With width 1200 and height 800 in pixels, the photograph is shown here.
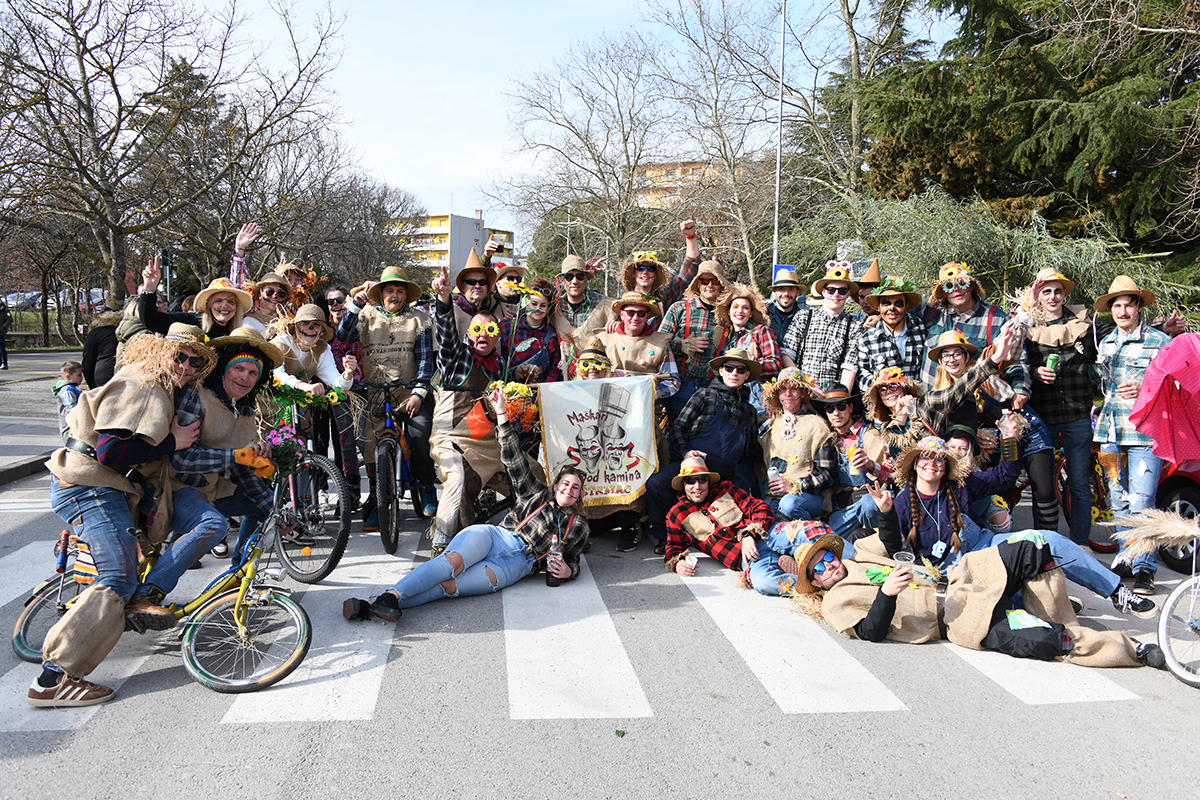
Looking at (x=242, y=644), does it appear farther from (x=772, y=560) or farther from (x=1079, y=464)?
(x=1079, y=464)

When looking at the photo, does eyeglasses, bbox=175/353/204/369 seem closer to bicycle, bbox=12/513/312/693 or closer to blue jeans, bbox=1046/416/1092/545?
bicycle, bbox=12/513/312/693

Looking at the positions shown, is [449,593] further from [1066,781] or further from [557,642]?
[1066,781]

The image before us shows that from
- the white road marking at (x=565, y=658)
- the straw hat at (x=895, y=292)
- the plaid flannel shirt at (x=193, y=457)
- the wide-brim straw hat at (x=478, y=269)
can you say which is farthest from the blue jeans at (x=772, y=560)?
the plaid flannel shirt at (x=193, y=457)

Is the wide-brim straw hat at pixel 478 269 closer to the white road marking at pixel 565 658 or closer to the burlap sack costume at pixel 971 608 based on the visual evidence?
the white road marking at pixel 565 658

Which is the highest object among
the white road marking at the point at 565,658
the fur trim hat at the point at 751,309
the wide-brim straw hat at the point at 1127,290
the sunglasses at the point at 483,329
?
the wide-brim straw hat at the point at 1127,290

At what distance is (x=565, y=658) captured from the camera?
4230mm

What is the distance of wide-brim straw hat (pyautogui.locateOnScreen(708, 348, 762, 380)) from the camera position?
633 cm

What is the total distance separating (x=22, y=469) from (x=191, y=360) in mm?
6143

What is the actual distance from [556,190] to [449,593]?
97.6 feet

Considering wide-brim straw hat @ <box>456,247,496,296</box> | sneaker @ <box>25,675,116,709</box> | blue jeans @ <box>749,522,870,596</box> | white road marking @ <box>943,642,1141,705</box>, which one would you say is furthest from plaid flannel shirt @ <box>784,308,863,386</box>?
sneaker @ <box>25,675,116,709</box>

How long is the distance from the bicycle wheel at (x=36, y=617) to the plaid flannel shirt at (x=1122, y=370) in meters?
6.85

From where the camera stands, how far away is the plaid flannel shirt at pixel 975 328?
617 cm

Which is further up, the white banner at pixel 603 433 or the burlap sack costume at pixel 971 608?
the white banner at pixel 603 433

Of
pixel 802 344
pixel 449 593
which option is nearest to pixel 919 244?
pixel 802 344
